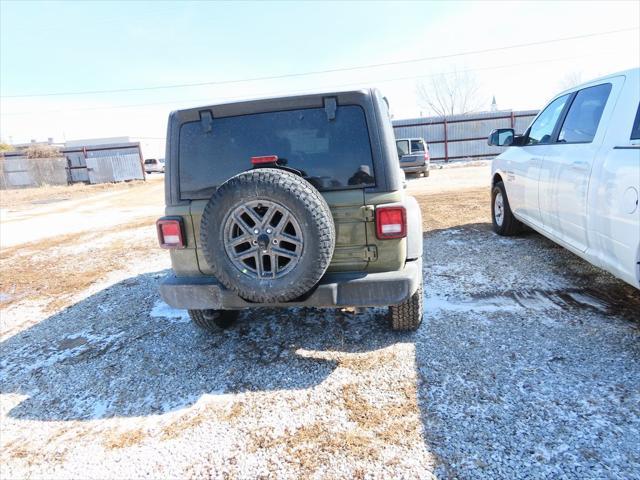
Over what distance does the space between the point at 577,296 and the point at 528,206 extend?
4.59ft

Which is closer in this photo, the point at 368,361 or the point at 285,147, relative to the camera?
the point at 285,147

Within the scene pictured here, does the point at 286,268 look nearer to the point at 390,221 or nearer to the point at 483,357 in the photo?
the point at 390,221

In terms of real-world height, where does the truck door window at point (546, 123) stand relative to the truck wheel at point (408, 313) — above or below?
above

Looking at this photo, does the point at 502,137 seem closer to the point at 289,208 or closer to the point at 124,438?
the point at 289,208

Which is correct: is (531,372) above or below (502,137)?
below

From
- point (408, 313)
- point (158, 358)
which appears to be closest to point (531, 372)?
point (408, 313)

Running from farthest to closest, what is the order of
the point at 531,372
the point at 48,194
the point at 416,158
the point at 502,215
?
the point at 48,194
the point at 416,158
the point at 502,215
the point at 531,372

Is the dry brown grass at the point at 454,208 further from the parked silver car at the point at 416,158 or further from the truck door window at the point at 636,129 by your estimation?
the parked silver car at the point at 416,158

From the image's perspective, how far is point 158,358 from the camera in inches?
131

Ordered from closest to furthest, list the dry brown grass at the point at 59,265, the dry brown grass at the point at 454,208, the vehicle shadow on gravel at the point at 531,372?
1. the vehicle shadow on gravel at the point at 531,372
2. the dry brown grass at the point at 59,265
3. the dry brown grass at the point at 454,208

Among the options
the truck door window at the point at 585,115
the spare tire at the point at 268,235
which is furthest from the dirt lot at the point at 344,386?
the truck door window at the point at 585,115

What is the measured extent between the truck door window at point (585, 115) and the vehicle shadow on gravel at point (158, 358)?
2471 mm

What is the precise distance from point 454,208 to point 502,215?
2.63m

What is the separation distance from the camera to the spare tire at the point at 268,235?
8.26 feet
